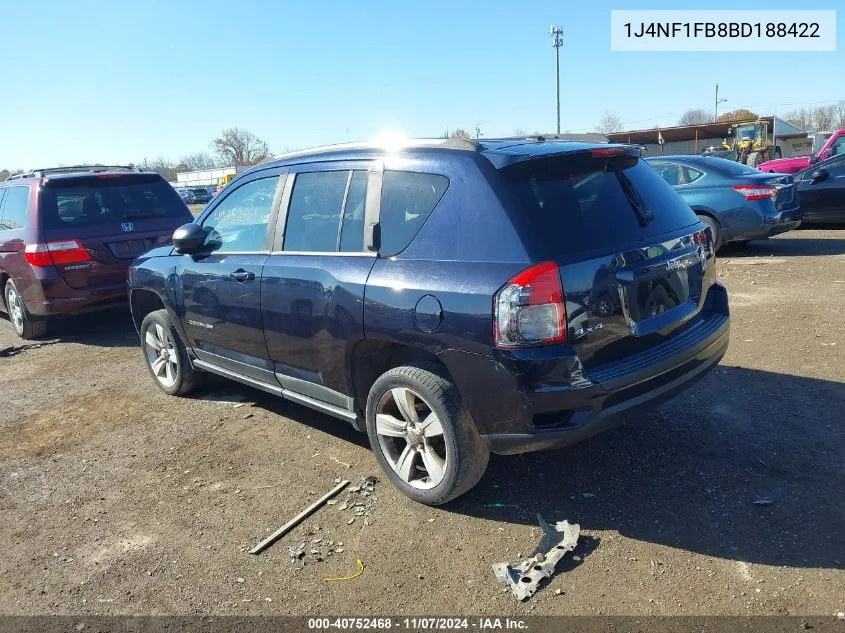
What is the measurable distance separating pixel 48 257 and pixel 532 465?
5.97m

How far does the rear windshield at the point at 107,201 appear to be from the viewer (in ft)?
23.9

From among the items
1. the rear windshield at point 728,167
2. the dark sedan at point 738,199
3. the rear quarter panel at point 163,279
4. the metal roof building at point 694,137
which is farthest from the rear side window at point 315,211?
Result: the metal roof building at point 694,137

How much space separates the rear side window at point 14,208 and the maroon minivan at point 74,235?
0.01m

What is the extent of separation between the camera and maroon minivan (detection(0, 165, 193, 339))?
23.5 feet

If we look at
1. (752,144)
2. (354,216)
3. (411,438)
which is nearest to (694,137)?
(752,144)

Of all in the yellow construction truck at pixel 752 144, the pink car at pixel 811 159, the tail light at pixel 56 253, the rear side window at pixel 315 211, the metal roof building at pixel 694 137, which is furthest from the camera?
the metal roof building at pixel 694 137

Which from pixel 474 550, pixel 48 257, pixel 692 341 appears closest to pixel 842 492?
pixel 692 341

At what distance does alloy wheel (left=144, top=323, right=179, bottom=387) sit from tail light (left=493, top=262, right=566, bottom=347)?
337 centimetres

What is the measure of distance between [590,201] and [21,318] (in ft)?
23.7

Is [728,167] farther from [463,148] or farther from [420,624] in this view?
[420,624]

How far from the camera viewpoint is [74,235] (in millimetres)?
7199

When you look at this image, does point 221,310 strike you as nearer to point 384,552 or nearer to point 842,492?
point 384,552

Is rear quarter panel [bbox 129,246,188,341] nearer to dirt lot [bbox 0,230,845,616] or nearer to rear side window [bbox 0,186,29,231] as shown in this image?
dirt lot [bbox 0,230,845,616]

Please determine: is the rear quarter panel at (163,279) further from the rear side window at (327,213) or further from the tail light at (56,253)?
the tail light at (56,253)
